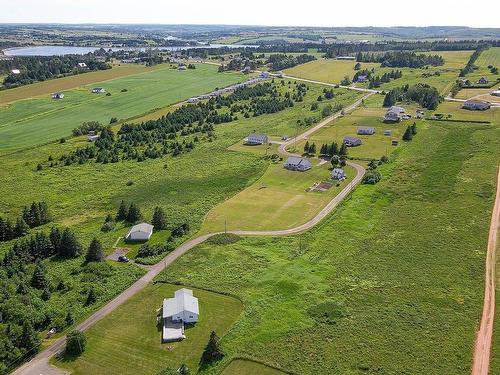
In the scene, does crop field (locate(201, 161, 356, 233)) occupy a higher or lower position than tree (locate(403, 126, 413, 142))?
lower

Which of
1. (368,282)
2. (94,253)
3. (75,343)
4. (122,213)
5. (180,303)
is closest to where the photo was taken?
(75,343)

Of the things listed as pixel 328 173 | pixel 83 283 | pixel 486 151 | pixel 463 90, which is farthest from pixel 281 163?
pixel 463 90

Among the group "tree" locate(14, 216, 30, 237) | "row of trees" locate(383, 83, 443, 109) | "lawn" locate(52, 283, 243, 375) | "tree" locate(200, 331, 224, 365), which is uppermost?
"row of trees" locate(383, 83, 443, 109)

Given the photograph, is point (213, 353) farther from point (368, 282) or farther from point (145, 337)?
point (368, 282)

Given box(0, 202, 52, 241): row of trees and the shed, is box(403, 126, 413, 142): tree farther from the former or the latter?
box(0, 202, 52, 241): row of trees

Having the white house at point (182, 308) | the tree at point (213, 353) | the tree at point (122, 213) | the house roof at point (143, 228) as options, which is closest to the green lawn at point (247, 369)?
the tree at point (213, 353)

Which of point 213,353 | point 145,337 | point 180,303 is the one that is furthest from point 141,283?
point 213,353

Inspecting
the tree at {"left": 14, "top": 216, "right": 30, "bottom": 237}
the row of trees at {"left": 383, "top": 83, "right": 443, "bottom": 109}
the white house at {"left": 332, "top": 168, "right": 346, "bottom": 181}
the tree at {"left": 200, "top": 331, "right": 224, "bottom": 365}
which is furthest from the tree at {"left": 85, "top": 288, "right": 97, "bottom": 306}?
the row of trees at {"left": 383, "top": 83, "right": 443, "bottom": 109}
